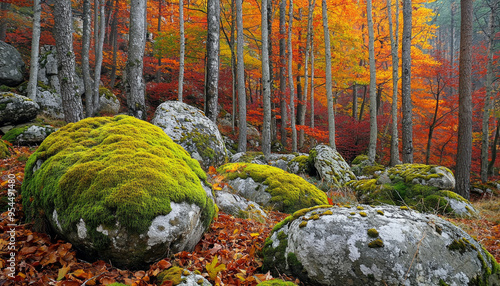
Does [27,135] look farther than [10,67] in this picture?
No

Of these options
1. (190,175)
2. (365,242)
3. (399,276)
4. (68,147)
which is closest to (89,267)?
(190,175)

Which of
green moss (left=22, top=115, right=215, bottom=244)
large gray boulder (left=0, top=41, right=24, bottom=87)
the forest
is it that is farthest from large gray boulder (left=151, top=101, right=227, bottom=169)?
large gray boulder (left=0, top=41, right=24, bottom=87)

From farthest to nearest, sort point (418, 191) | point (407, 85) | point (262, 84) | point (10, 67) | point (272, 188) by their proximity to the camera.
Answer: point (262, 84) → point (10, 67) → point (407, 85) → point (418, 191) → point (272, 188)

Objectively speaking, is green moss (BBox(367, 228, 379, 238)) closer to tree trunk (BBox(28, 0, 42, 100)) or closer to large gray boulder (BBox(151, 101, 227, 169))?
large gray boulder (BBox(151, 101, 227, 169))

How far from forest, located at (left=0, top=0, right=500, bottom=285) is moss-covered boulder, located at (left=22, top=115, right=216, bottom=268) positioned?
0.56ft

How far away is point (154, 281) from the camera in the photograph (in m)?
2.10

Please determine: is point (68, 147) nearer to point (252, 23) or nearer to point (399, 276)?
point (399, 276)

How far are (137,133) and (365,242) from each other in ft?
9.67

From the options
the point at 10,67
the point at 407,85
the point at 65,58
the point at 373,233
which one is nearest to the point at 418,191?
the point at 373,233

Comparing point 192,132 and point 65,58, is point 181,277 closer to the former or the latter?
point 192,132

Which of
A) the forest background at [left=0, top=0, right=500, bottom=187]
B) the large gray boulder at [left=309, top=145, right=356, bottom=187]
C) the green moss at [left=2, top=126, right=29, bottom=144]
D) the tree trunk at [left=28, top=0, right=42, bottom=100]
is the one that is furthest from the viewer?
the forest background at [left=0, top=0, right=500, bottom=187]

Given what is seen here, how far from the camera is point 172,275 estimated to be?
2.06m

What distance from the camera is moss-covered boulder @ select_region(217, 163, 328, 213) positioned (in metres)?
4.99

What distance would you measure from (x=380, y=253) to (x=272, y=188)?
3138mm
